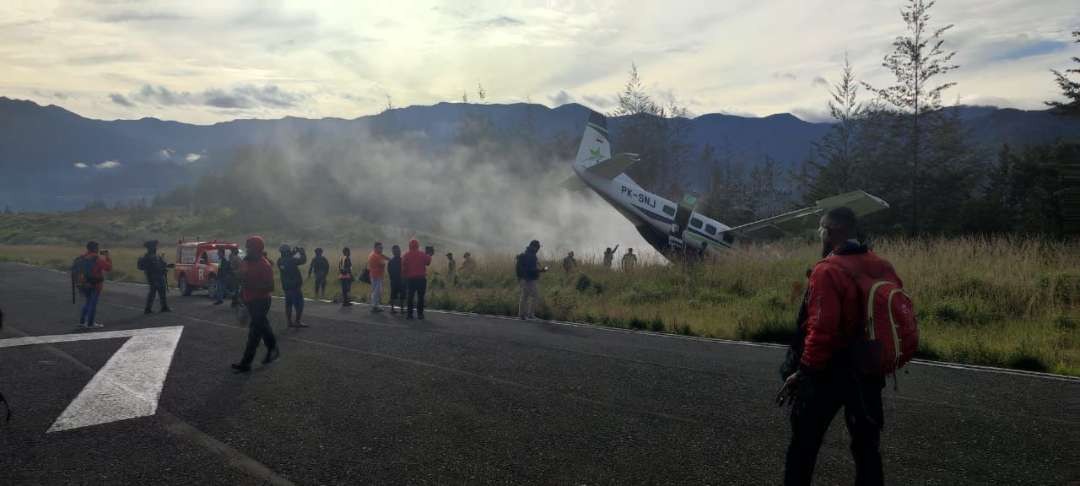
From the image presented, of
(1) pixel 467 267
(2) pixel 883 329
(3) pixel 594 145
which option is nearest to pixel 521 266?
(1) pixel 467 267

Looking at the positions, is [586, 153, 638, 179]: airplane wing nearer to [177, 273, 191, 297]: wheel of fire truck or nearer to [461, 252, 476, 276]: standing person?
[461, 252, 476, 276]: standing person

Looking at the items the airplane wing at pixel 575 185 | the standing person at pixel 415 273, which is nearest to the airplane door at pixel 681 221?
the airplane wing at pixel 575 185

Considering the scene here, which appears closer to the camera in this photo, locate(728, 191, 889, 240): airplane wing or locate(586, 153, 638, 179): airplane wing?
locate(728, 191, 889, 240): airplane wing

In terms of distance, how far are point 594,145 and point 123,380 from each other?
73.9ft

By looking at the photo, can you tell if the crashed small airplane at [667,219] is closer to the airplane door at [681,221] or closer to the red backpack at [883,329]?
the airplane door at [681,221]

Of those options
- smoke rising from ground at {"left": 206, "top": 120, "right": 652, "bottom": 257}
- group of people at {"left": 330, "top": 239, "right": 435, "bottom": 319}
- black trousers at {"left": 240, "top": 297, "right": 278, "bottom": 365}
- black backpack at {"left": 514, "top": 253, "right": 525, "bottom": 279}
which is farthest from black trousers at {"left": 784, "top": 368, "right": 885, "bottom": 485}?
smoke rising from ground at {"left": 206, "top": 120, "right": 652, "bottom": 257}

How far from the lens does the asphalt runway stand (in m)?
5.30

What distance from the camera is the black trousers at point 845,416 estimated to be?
3.82 meters

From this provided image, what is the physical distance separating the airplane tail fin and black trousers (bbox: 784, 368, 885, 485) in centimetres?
2464

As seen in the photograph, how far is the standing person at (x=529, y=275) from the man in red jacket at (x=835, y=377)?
1210 centimetres

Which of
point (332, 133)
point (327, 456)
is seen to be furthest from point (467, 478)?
point (332, 133)

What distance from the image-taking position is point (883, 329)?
370 cm

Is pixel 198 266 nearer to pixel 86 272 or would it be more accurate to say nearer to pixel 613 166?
pixel 86 272

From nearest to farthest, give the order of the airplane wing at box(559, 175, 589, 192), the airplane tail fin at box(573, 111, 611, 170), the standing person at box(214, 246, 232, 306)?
the standing person at box(214, 246, 232, 306) → the airplane wing at box(559, 175, 589, 192) → the airplane tail fin at box(573, 111, 611, 170)
